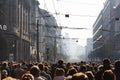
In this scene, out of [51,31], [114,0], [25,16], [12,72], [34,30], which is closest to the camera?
[12,72]

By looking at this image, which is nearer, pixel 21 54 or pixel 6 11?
pixel 6 11

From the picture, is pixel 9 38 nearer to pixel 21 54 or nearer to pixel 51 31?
pixel 21 54

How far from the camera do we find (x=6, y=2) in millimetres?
71500

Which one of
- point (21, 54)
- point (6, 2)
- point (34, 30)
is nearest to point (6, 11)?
point (6, 2)

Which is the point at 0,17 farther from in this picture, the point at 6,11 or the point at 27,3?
the point at 27,3

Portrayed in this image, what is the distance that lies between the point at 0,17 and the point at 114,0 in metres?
96.9

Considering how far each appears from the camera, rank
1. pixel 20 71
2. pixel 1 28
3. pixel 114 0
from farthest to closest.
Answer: pixel 114 0 < pixel 1 28 < pixel 20 71

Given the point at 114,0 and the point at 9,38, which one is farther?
the point at 114,0

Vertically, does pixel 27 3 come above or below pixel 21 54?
above

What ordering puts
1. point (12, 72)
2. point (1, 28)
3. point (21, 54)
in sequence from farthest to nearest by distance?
point (21, 54), point (1, 28), point (12, 72)

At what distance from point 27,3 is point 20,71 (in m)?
77.8

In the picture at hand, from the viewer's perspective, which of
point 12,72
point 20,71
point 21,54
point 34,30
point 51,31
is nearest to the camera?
point 20,71

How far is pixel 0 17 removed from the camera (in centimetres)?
7019

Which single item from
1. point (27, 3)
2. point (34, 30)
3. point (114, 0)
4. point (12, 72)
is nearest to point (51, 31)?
point (114, 0)
